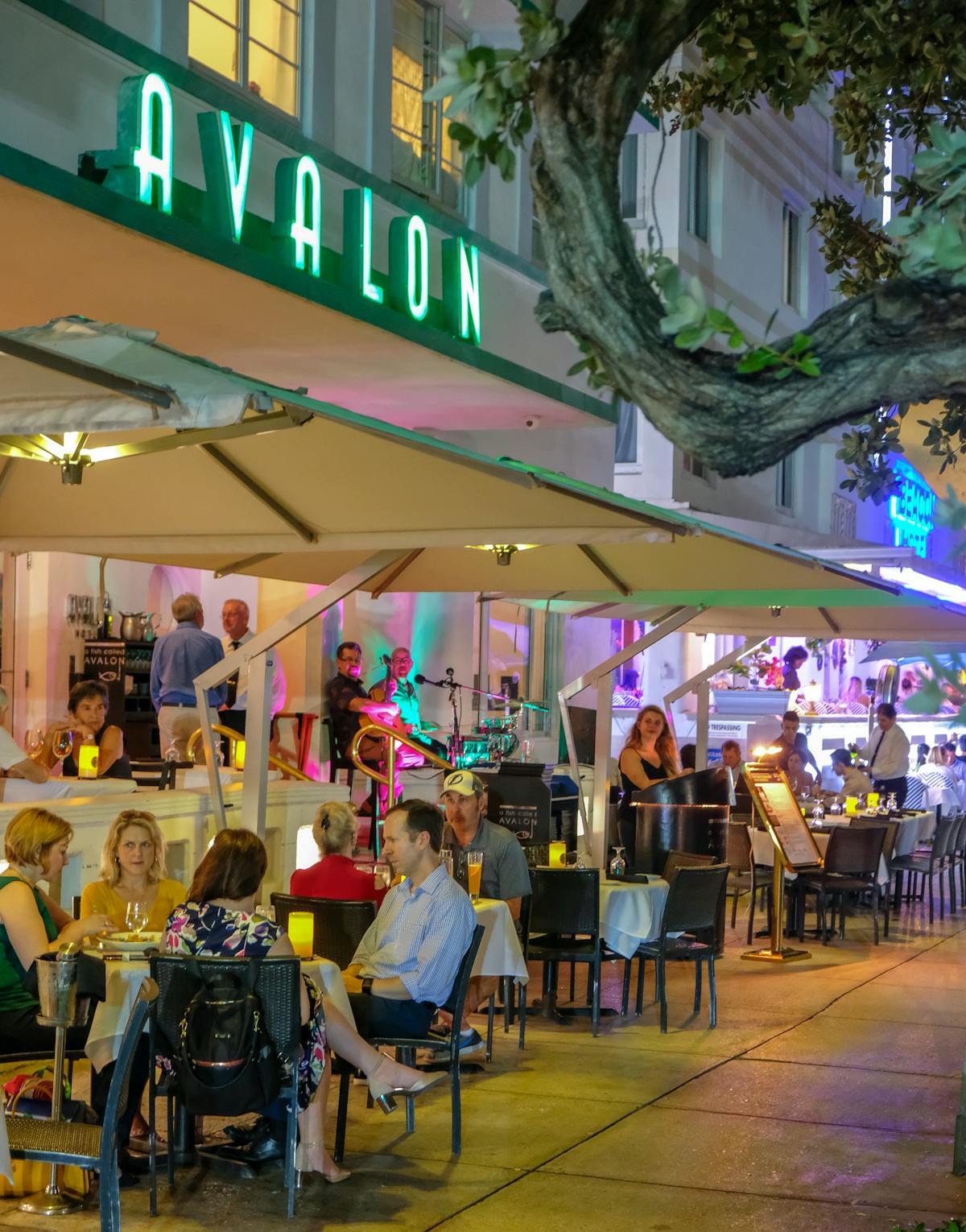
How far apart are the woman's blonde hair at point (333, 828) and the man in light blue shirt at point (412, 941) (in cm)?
77

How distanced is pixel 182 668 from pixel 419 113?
590 centimetres

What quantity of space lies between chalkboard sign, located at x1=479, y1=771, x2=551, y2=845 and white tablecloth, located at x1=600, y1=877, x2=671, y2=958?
13.1ft

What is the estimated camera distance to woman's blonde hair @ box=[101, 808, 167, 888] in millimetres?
7445

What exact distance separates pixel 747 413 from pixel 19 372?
3.29 meters

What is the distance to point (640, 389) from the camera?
297 cm

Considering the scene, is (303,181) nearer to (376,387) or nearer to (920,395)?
(376,387)

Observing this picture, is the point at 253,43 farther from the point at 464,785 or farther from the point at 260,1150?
the point at 260,1150

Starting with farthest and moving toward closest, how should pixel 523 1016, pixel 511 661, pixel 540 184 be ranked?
pixel 511 661 → pixel 523 1016 → pixel 540 184

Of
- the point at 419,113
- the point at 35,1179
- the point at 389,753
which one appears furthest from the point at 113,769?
the point at 419,113

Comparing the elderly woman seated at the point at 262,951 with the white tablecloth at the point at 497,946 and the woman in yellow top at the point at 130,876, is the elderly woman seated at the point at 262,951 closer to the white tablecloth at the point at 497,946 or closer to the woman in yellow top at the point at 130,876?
the woman in yellow top at the point at 130,876

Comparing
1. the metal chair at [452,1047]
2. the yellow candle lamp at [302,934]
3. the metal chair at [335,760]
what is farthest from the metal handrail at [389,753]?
the yellow candle lamp at [302,934]

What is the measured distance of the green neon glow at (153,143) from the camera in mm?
9484

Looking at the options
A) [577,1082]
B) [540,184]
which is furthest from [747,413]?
[577,1082]

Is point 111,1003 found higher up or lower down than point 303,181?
lower down
